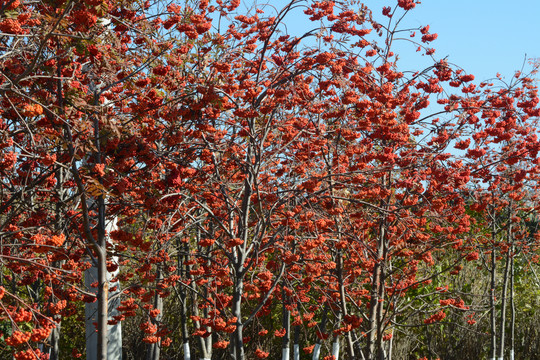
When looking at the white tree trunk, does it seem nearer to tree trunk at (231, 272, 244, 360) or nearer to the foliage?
the foliage

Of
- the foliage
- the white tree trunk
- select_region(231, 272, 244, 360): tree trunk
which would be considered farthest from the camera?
the white tree trunk

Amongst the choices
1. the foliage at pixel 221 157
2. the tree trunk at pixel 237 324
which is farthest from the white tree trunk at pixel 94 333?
the tree trunk at pixel 237 324

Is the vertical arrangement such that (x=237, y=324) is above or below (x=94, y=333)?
above

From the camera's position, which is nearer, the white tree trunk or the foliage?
the foliage

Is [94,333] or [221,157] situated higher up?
[221,157]

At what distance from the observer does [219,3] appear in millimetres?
9688

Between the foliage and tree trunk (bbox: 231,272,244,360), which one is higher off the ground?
the foliage

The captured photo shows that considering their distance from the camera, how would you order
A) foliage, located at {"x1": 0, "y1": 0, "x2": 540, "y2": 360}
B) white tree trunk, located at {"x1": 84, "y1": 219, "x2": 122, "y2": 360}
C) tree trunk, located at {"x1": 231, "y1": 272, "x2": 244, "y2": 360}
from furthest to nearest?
white tree trunk, located at {"x1": 84, "y1": 219, "x2": 122, "y2": 360}, tree trunk, located at {"x1": 231, "y1": 272, "x2": 244, "y2": 360}, foliage, located at {"x1": 0, "y1": 0, "x2": 540, "y2": 360}

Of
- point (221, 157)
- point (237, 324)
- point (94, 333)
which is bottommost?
point (94, 333)

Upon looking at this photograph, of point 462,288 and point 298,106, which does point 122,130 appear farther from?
point 462,288

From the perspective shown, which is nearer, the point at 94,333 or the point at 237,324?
the point at 237,324

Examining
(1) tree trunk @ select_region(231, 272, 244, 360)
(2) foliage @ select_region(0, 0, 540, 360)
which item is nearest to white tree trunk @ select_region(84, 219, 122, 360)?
(2) foliage @ select_region(0, 0, 540, 360)

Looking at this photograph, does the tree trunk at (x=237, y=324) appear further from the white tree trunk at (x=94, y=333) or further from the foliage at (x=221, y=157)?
the white tree trunk at (x=94, y=333)

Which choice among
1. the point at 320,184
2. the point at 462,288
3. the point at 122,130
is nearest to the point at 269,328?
the point at 462,288
